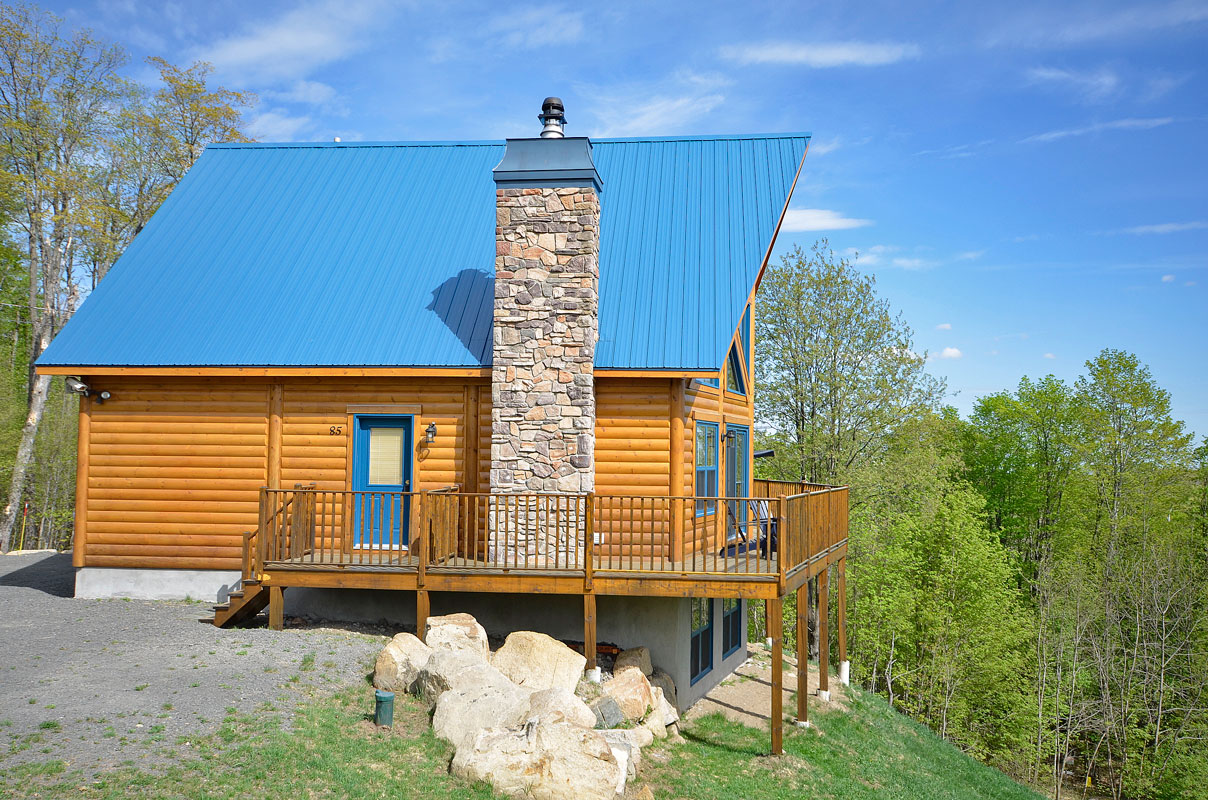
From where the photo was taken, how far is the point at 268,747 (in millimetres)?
8234

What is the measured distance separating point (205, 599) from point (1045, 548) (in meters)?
33.2

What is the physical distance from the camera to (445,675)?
987cm

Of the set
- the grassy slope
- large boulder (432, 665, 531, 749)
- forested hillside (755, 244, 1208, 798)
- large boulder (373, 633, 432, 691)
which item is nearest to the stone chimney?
large boulder (373, 633, 432, 691)

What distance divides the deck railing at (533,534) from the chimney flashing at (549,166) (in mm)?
4646

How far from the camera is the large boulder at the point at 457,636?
10961 millimetres

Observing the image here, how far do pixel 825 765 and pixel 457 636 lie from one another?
5.63 metres

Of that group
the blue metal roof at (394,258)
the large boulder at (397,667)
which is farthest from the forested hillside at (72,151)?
the large boulder at (397,667)

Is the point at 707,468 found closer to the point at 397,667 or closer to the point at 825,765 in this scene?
the point at 825,765

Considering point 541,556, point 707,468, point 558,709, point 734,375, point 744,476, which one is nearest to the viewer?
point 558,709

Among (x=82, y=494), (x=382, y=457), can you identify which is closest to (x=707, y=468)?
(x=382, y=457)

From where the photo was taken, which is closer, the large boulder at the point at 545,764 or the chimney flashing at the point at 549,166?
the large boulder at the point at 545,764

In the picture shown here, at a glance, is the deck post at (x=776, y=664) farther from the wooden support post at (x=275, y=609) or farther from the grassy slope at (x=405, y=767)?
the wooden support post at (x=275, y=609)

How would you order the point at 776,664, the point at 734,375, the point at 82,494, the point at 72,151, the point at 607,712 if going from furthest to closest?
the point at 72,151 → the point at 734,375 → the point at 82,494 → the point at 776,664 → the point at 607,712

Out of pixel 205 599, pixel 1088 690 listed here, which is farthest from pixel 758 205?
pixel 1088 690
